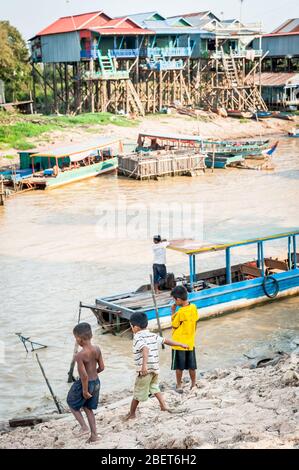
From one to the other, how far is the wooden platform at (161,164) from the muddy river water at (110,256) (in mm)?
491

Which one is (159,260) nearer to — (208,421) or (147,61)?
(208,421)

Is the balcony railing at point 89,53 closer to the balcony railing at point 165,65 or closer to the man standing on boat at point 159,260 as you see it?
the balcony railing at point 165,65

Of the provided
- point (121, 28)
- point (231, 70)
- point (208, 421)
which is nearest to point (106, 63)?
point (121, 28)

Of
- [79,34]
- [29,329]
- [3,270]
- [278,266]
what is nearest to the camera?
[29,329]

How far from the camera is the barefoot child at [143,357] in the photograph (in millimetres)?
7184

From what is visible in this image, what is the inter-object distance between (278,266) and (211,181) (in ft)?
51.3

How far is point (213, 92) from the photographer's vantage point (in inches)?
1992

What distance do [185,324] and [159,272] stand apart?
4.89 m

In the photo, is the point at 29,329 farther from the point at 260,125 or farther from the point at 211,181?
the point at 260,125

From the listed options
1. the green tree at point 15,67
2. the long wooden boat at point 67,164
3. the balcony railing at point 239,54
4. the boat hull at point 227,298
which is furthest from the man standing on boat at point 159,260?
the balcony railing at point 239,54

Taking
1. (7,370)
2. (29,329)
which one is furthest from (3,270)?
(7,370)

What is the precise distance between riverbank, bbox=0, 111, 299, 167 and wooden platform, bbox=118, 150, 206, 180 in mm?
4045
